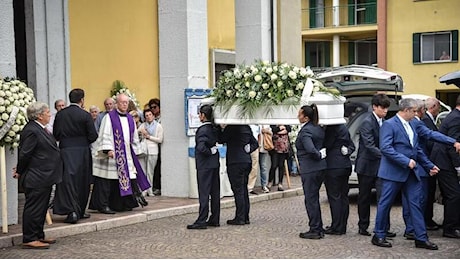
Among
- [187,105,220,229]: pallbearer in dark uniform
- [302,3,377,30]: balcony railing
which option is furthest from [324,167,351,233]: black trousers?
[302,3,377,30]: balcony railing

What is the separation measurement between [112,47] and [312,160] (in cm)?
817

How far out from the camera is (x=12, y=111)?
30.9ft

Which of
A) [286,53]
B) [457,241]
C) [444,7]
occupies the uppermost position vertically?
[444,7]

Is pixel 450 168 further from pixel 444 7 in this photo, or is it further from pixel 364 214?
pixel 444 7

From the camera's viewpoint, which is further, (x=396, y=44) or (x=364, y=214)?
(x=396, y=44)

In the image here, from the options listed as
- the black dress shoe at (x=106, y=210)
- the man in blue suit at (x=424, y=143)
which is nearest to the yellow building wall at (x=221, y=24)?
the black dress shoe at (x=106, y=210)

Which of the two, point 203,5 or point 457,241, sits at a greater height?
point 203,5

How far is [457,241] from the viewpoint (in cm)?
936

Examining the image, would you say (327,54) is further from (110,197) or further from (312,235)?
(312,235)

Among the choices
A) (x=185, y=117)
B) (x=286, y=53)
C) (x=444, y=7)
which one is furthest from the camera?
(x=444, y=7)

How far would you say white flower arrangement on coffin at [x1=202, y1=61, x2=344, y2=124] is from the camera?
964cm

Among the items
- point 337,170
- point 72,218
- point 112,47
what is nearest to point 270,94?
point 337,170

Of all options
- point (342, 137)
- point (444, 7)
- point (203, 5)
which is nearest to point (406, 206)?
point (342, 137)

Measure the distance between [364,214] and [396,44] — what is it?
2644 centimetres
